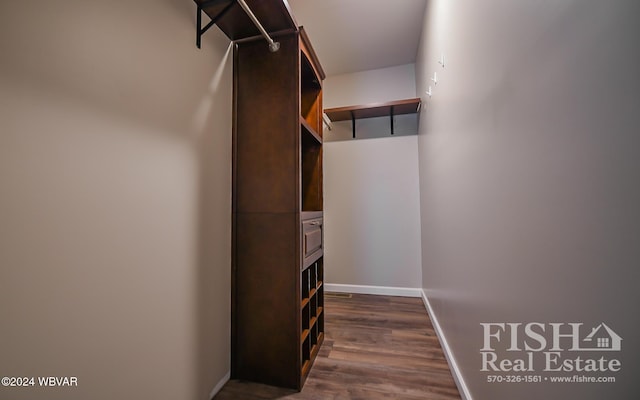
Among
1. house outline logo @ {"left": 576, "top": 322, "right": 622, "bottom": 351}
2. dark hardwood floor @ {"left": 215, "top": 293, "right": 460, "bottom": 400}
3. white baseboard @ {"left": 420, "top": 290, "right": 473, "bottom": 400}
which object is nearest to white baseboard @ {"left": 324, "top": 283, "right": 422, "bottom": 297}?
dark hardwood floor @ {"left": 215, "top": 293, "right": 460, "bottom": 400}

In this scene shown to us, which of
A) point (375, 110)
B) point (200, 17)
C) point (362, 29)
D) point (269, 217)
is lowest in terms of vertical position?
point (269, 217)

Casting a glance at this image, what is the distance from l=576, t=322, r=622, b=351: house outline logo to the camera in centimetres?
52

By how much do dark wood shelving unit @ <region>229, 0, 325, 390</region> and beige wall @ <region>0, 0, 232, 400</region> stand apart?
0.22m

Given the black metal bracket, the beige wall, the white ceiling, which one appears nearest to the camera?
the beige wall

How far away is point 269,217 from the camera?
5.10ft

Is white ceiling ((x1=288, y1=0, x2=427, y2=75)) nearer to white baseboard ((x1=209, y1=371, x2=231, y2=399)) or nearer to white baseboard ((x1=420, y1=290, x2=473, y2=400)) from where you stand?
white baseboard ((x1=420, y1=290, x2=473, y2=400))

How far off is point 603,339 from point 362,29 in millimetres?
2911

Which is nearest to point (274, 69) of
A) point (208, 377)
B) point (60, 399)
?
point (60, 399)

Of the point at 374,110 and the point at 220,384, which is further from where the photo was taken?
the point at 374,110

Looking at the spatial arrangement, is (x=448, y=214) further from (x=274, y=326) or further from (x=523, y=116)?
(x=274, y=326)

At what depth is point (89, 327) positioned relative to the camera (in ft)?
2.74

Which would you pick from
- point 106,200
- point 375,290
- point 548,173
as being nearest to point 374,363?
point 375,290

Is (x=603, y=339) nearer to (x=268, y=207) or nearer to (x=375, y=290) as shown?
(x=268, y=207)

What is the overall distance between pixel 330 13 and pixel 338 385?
9.97ft
